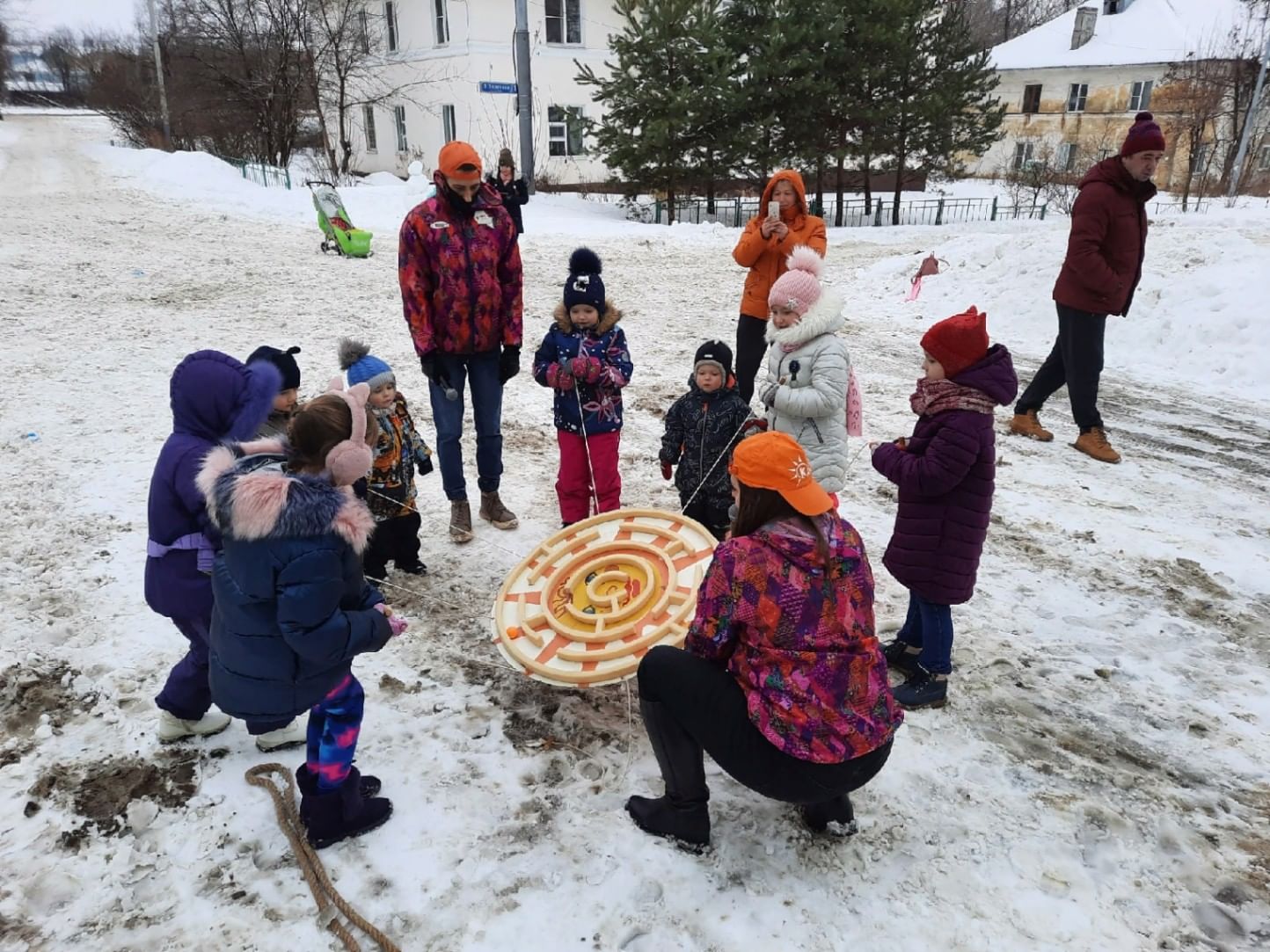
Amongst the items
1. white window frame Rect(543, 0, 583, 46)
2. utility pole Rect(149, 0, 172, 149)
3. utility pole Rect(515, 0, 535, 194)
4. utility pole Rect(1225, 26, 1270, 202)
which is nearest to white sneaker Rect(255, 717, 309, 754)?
utility pole Rect(515, 0, 535, 194)

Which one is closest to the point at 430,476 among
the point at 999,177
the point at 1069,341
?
the point at 1069,341

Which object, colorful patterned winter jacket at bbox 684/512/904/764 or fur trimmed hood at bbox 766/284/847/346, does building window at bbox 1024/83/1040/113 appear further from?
colorful patterned winter jacket at bbox 684/512/904/764

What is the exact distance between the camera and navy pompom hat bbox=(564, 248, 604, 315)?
446 centimetres

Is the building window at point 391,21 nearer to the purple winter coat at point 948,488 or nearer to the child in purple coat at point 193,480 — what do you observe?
the child in purple coat at point 193,480

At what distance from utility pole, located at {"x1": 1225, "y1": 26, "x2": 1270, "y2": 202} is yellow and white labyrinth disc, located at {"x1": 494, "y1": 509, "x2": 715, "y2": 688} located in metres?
29.0

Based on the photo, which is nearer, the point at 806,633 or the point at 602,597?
the point at 806,633

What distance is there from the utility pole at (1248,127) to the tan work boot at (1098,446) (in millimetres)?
24595

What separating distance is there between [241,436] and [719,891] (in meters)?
2.41

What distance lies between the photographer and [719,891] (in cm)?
262

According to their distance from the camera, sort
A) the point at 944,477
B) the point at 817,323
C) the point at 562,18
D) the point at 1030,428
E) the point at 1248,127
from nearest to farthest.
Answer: the point at 944,477 → the point at 817,323 → the point at 1030,428 → the point at 1248,127 → the point at 562,18

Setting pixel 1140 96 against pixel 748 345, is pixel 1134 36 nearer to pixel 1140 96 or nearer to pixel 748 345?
pixel 1140 96

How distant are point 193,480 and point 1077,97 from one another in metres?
50.0

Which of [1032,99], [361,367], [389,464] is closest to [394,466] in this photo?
[389,464]

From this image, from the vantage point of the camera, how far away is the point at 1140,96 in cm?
3928
